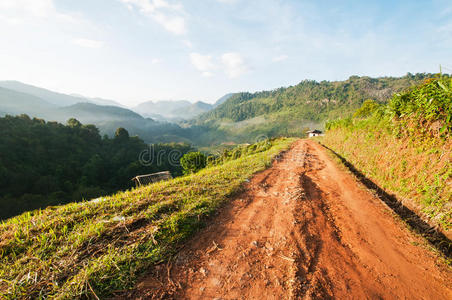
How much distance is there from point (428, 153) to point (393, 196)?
141cm

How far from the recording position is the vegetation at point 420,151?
3625 mm

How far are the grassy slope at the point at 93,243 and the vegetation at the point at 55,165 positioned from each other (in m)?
41.1

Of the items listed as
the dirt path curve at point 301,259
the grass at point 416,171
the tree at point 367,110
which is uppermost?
the tree at point 367,110

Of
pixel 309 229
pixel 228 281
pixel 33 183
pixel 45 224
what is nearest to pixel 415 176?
pixel 309 229

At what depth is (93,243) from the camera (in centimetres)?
235

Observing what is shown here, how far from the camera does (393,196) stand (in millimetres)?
4871

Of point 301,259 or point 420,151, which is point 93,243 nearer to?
point 301,259

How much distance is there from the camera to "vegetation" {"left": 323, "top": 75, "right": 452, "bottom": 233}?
143 inches

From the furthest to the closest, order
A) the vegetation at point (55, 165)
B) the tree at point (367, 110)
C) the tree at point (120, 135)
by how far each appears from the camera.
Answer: the tree at point (120, 135)
the vegetation at point (55, 165)
the tree at point (367, 110)

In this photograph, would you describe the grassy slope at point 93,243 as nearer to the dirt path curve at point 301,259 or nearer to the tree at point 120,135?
the dirt path curve at point 301,259

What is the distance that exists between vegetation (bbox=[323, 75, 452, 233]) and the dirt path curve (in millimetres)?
876

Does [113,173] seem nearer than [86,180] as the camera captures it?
No

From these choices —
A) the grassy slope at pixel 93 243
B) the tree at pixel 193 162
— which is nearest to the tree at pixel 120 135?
the tree at pixel 193 162

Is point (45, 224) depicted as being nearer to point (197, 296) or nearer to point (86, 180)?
point (197, 296)
